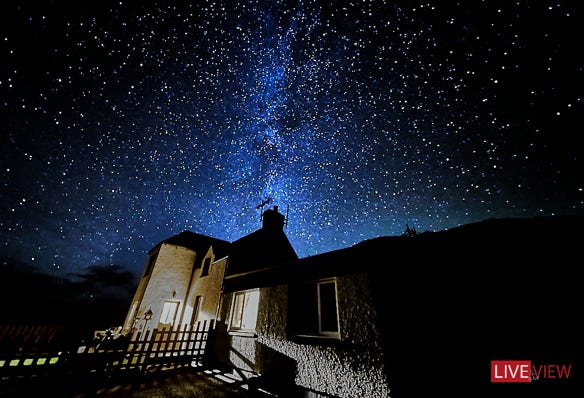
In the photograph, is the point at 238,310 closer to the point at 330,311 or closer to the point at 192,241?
the point at 330,311

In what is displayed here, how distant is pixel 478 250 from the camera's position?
4.53m

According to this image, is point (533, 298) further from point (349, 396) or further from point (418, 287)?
point (349, 396)

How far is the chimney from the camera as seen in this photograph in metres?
18.0

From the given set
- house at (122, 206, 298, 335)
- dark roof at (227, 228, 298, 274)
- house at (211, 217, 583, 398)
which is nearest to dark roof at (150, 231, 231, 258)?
house at (122, 206, 298, 335)

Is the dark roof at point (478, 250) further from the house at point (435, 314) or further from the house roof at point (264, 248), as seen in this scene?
the house roof at point (264, 248)

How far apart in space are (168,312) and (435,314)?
→ 1924cm

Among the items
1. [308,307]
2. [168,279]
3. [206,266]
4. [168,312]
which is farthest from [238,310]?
[168,312]

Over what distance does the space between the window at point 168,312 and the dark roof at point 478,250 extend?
1680 cm

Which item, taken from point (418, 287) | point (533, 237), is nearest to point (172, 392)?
point (418, 287)

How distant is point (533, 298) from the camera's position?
13.3 feet

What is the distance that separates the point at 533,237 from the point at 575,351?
1911mm

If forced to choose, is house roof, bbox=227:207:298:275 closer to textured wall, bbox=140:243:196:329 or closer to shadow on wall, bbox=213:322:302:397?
shadow on wall, bbox=213:322:302:397

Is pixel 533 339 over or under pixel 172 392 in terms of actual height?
over

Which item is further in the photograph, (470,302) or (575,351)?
(470,302)
